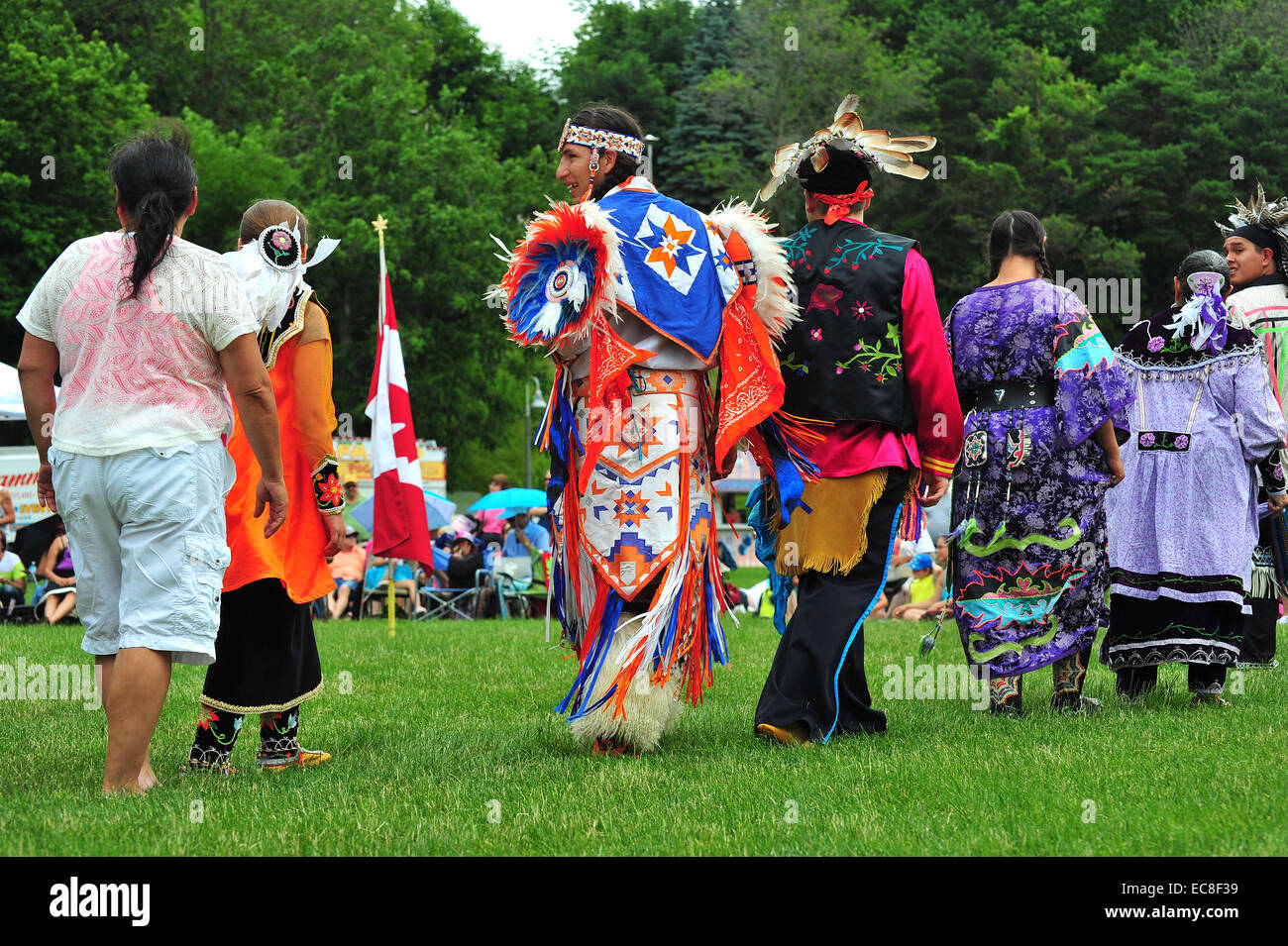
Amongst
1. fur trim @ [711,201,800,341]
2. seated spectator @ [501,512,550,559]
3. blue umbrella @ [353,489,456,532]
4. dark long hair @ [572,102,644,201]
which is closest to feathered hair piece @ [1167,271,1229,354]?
fur trim @ [711,201,800,341]

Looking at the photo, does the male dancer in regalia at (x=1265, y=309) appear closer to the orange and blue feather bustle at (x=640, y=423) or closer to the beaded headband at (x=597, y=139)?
the orange and blue feather bustle at (x=640, y=423)

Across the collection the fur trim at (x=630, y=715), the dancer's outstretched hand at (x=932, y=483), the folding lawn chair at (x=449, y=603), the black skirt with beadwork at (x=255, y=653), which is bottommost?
the folding lawn chair at (x=449, y=603)

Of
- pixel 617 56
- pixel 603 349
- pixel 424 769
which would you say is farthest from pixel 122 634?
pixel 617 56

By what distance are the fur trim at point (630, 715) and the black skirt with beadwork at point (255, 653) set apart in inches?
39.6

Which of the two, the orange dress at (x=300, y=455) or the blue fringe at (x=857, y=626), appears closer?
the orange dress at (x=300, y=455)

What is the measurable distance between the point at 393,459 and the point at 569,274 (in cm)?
574

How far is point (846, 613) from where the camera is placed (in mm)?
5172

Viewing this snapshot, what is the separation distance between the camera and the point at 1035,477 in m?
5.73

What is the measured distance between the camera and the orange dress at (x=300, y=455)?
4.75 meters

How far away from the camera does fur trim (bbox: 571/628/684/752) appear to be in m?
4.80

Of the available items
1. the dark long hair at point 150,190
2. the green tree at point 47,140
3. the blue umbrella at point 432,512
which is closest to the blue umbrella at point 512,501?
the blue umbrella at point 432,512

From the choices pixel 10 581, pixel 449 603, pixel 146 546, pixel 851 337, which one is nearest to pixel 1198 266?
pixel 851 337

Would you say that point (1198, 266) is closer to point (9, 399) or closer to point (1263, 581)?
point (1263, 581)

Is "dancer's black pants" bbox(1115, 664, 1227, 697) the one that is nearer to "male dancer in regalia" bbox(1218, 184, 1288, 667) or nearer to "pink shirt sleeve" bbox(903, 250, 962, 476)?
"male dancer in regalia" bbox(1218, 184, 1288, 667)
